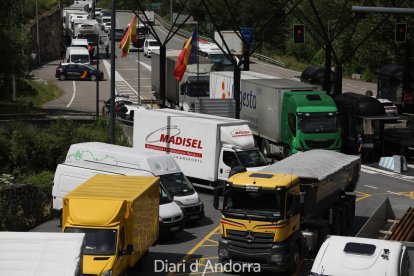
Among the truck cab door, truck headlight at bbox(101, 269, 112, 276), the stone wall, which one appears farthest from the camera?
the stone wall

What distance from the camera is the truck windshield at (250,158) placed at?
3372cm

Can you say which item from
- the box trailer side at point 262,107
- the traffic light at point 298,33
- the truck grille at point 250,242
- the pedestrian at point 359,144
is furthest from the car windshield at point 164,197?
the traffic light at point 298,33

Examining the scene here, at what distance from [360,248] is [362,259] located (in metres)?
0.48

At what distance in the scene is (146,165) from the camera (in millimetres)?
29000

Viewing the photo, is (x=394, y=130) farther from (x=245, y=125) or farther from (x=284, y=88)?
(x=245, y=125)

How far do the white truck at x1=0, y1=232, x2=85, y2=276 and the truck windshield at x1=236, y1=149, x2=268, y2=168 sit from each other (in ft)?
50.9

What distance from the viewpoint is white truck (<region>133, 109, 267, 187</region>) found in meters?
34.0

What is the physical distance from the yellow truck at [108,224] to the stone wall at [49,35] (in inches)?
2363

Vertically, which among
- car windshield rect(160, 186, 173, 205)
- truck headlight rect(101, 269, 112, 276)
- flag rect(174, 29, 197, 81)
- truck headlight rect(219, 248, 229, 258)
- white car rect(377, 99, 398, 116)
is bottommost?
truck headlight rect(219, 248, 229, 258)

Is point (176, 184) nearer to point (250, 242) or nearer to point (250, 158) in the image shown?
point (250, 158)

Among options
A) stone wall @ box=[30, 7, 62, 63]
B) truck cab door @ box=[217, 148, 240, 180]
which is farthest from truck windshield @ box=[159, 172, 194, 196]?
stone wall @ box=[30, 7, 62, 63]

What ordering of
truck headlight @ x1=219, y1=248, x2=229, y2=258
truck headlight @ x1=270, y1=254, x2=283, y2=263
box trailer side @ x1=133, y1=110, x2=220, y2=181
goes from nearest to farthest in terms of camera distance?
truck headlight @ x1=270, y1=254, x2=283, y2=263, truck headlight @ x1=219, y1=248, x2=229, y2=258, box trailer side @ x1=133, y1=110, x2=220, y2=181

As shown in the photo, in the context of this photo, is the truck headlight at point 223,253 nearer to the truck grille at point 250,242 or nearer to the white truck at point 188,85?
the truck grille at point 250,242

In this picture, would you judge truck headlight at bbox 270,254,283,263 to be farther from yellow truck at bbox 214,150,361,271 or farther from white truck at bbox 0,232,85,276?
white truck at bbox 0,232,85,276
